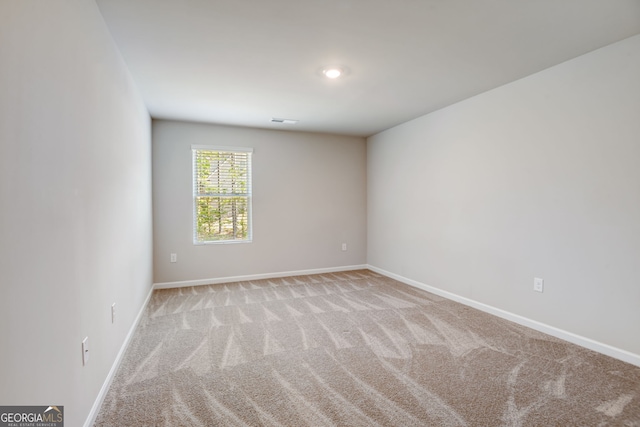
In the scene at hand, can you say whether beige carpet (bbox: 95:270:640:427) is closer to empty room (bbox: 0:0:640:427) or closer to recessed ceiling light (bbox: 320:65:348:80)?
empty room (bbox: 0:0:640:427)

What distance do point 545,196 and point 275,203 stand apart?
3494 millimetres

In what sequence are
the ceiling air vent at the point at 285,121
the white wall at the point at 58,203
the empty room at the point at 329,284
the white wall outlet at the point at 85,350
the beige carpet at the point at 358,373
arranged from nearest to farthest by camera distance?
the white wall at the point at 58,203 → the empty room at the point at 329,284 → the white wall outlet at the point at 85,350 → the beige carpet at the point at 358,373 → the ceiling air vent at the point at 285,121

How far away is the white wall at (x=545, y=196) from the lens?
7.57 feet

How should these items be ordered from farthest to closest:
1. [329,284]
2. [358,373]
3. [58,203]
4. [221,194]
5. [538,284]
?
[221,194] < [329,284] < [538,284] < [358,373] < [58,203]

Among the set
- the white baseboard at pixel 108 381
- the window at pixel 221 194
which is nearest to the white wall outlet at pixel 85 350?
the white baseboard at pixel 108 381

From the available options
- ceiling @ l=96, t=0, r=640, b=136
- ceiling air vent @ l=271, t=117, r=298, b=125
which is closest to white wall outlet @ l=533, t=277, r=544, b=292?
ceiling @ l=96, t=0, r=640, b=136

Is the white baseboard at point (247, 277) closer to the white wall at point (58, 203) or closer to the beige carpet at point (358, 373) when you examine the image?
the beige carpet at point (358, 373)

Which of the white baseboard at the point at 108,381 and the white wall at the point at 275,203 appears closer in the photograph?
the white baseboard at the point at 108,381

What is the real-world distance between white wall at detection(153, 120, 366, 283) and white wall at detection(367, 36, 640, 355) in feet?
4.57

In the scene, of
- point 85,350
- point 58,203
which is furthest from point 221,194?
point 58,203

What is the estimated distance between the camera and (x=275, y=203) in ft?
16.2

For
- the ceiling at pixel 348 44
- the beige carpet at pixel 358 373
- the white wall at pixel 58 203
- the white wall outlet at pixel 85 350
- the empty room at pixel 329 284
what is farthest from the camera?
the ceiling at pixel 348 44

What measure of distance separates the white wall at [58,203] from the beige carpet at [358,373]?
406 millimetres

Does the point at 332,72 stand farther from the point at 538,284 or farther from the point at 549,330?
the point at 549,330
